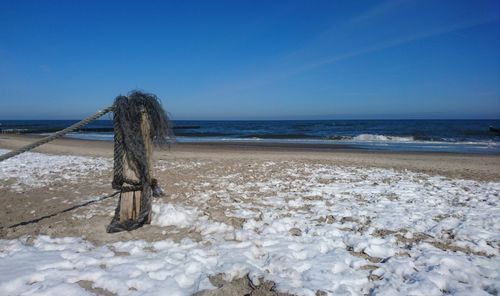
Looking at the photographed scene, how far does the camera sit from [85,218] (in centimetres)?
505

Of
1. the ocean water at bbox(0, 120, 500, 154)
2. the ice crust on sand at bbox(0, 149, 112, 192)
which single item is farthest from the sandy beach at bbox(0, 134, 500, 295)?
the ocean water at bbox(0, 120, 500, 154)

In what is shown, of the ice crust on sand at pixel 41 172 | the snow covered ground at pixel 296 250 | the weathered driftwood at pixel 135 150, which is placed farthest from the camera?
the ice crust on sand at pixel 41 172

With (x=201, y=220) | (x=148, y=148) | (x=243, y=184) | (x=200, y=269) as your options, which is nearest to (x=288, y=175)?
(x=243, y=184)

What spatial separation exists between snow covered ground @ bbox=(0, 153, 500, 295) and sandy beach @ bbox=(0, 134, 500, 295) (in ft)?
0.05

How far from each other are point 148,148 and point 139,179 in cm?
45

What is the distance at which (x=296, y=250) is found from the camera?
3830mm

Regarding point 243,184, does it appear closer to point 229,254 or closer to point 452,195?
point 229,254

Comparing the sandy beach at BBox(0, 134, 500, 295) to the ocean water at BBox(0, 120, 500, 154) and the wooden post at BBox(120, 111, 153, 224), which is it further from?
the ocean water at BBox(0, 120, 500, 154)

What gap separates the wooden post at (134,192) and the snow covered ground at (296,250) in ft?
1.29

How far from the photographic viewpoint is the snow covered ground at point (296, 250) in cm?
305

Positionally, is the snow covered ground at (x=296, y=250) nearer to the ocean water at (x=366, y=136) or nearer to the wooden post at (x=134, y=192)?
the wooden post at (x=134, y=192)

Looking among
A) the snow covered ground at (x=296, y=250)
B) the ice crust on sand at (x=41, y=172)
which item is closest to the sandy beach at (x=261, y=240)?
the snow covered ground at (x=296, y=250)

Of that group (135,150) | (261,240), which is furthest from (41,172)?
(261,240)

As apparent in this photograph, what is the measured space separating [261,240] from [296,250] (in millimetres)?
504
